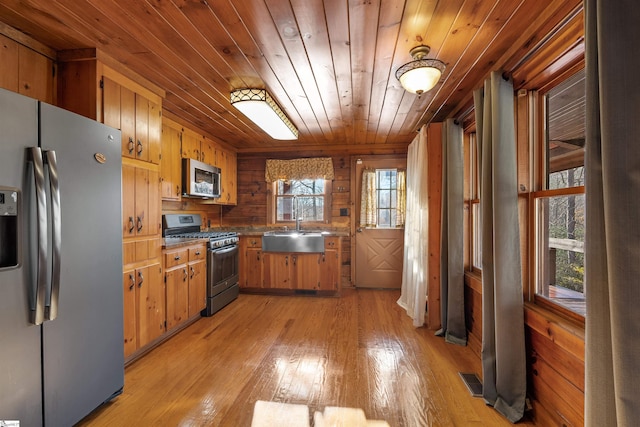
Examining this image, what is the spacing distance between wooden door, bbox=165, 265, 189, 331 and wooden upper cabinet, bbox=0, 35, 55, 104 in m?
1.60

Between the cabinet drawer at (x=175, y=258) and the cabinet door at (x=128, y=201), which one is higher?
the cabinet door at (x=128, y=201)

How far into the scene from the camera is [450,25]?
160cm

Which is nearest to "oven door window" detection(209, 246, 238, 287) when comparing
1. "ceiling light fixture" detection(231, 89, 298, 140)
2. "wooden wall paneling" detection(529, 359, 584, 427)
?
"ceiling light fixture" detection(231, 89, 298, 140)

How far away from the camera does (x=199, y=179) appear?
3.58 meters

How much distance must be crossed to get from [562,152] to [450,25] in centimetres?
100

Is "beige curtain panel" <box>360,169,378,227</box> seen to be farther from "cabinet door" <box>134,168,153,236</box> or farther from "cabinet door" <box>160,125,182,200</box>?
"cabinet door" <box>134,168,153,236</box>

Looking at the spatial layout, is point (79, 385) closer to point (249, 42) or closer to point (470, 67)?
point (249, 42)

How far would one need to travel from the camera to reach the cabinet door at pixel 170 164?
3056 mm

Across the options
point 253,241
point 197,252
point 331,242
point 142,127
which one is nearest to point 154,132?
point 142,127

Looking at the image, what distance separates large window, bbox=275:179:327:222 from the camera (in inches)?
185

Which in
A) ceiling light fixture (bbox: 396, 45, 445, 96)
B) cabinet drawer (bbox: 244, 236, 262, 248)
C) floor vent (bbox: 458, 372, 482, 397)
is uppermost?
ceiling light fixture (bbox: 396, 45, 445, 96)

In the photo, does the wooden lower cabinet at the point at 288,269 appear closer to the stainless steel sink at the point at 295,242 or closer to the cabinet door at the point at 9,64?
the stainless steel sink at the point at 295,242

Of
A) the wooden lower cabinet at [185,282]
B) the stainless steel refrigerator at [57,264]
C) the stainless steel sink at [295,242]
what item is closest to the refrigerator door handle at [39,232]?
the stainless steel refrigerator at [57,264]

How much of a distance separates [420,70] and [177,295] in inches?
111
